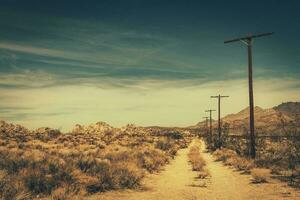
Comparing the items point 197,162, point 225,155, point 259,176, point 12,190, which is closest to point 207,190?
point 259,176

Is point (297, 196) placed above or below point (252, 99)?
below

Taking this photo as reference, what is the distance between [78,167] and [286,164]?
11.0 metres

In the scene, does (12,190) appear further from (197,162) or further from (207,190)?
(197,162)

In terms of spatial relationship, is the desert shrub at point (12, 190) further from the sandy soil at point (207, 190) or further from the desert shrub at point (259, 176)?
the desert shrub at point (259, 176)

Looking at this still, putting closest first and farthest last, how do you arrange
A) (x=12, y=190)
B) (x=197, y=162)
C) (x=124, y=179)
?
(x=12, y=190) < (x=124, y=179) < (x=197, y=162)

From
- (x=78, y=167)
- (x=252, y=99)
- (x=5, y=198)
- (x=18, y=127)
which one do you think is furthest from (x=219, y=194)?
(x=18, y=127)

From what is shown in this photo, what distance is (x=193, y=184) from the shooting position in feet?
53.8

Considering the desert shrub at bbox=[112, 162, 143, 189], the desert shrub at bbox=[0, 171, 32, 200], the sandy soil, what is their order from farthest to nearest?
the desert shrub at bbox=[112, 162, 143, 189]
the sandy soil
the desert shrub at bbox=[0, 171, 32, 200]

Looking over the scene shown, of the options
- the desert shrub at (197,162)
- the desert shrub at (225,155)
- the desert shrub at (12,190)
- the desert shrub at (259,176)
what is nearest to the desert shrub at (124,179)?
the desert shrub at (12,190)

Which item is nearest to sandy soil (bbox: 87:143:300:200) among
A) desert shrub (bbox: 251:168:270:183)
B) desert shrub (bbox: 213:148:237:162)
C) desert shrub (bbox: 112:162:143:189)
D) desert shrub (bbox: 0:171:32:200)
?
desert shrub (bbox: 251:168:270:183)

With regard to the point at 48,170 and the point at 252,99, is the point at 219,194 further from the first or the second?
the point at 252,99

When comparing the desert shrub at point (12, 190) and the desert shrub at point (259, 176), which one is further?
the desert shrub at point (259, 176)

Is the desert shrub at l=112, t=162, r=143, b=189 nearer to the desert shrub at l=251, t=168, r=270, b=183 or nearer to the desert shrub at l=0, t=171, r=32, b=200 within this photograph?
the desert shrub at l=0, t=171, r=32, b=200

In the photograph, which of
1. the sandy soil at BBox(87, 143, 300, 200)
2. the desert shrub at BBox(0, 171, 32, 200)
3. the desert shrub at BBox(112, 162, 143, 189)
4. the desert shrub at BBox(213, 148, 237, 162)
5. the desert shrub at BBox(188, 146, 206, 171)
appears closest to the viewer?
the desert shrub at BBox(0, 171, 32, 200)
